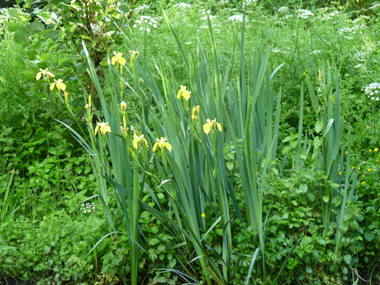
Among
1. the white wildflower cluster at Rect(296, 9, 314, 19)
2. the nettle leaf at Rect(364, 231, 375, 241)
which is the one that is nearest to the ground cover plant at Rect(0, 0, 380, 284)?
the nettle leaf at Rect(364, 231, 375, 241)

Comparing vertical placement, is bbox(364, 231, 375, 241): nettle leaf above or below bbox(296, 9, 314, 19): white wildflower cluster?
below

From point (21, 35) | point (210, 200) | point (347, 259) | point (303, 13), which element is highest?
point (21, 35)

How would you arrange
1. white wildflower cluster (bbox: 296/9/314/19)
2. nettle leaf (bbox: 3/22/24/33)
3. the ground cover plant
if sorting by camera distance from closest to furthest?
the ground cover plant < nettle leaf (bbox: 3/22/24/33) < white wildflower cluster (bbox: 296/9/314/19)

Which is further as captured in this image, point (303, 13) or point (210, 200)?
point (303, 13)

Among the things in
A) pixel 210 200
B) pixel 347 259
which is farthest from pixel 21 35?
pixel 347 259

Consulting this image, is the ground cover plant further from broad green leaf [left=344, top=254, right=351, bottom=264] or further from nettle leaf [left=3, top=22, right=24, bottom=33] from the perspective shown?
nettle leaf [left=3, top=22, right=24, bottom=33]

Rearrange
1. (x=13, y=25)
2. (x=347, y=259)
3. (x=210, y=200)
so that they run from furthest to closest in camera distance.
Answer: (x=13, y=25), (x=210, y=200), (x=347, y=259)

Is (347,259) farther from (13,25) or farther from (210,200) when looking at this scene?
(13,25)

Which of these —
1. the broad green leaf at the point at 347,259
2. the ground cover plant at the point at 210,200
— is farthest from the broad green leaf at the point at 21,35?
the broad green leaf at the point at 347,259

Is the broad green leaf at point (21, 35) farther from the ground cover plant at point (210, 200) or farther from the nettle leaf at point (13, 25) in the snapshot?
the ground cover plant at point (210, 200)

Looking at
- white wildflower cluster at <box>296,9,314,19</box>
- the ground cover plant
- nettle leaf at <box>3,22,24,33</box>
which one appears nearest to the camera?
the ground cover plant

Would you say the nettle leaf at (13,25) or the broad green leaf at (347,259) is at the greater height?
the nettle leaf at (13,25)

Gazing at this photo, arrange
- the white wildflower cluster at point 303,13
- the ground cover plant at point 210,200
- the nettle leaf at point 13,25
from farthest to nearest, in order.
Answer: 1. the white wildflower cluster at point 303,13
2. the nettle leaf at point 13,25
3. the ground cover plant at point 210,200

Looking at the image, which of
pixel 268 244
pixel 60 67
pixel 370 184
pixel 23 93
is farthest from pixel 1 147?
pixel 370 184
